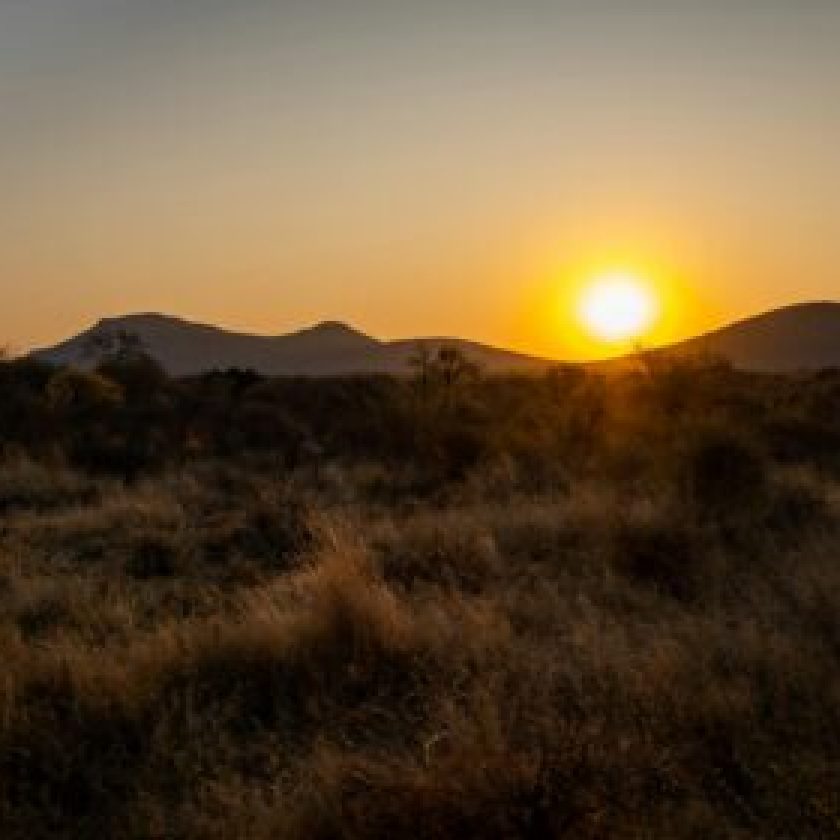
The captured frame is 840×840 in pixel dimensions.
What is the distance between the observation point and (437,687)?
22.3ft

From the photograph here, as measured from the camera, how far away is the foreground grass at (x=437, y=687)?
16.9 feet

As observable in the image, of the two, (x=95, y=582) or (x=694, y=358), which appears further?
(x=694, y=358)

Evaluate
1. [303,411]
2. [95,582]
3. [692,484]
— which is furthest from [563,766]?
[303,411]

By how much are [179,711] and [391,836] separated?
220 cm

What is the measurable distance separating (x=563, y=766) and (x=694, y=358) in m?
30.2

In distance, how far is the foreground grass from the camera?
514cm

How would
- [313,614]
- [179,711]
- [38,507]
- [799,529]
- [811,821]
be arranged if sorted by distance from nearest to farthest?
[811,821] → [179,711] → [313,614] → [799,529] → [38,507]

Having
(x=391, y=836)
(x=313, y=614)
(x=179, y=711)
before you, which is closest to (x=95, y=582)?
(x=313, y=614)

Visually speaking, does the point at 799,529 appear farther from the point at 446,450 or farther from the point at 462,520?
the point at 446,450

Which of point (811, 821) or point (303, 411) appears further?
point (303, 411)

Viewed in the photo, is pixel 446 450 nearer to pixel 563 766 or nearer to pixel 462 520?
pixel 462 520

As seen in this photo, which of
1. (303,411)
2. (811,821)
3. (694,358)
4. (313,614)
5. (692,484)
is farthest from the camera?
(303,411)

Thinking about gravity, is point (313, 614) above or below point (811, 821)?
above

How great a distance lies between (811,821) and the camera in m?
5.18
